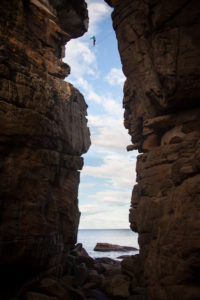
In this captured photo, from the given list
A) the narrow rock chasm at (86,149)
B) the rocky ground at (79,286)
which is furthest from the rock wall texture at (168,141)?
the rocky ground at (79,286)

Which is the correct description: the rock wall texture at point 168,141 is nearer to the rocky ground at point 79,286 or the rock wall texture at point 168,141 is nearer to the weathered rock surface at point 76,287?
the rocky ground at point 79,286

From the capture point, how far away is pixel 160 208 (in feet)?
25.4

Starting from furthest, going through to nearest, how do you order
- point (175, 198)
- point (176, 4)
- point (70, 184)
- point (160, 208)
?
1. point (70, 184)
2. point (176, 4)
3. point (160, 208)
4. point (175, 198)

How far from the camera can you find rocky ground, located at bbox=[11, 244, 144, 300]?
10666 mm

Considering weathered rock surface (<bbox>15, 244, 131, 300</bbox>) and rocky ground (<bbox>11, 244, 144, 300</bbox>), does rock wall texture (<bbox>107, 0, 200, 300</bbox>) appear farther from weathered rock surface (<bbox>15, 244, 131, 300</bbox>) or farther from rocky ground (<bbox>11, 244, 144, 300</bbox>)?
weathered rock surface (<bbox>15, 244, 131, 300</bbox>)

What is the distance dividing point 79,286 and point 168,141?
10.3 m

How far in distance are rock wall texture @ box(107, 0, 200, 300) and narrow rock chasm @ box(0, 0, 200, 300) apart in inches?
1.5

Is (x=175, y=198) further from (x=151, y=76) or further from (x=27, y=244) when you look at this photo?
(x=27, y=244)

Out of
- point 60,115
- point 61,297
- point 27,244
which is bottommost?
point 61,297

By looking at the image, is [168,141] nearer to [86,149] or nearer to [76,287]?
[86,149]

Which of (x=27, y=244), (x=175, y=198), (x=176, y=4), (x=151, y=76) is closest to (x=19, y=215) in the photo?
(x=27, y=244)

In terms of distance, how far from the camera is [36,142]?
40.6 ft

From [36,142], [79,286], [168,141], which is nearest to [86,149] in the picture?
[36,142]

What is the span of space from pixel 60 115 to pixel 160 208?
905 centimetres
